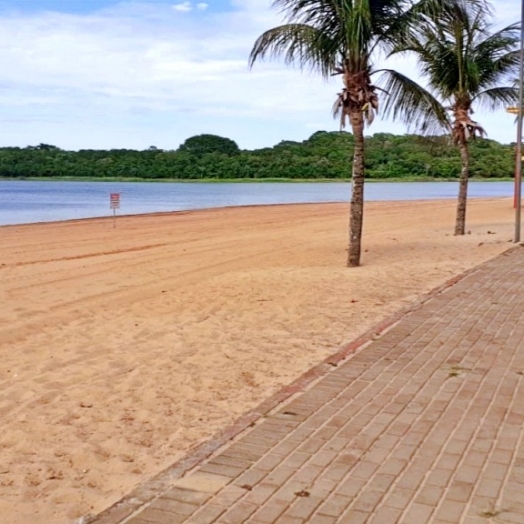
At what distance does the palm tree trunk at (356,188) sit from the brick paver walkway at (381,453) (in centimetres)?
618

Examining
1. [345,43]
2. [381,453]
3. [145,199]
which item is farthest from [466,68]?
[145,199]

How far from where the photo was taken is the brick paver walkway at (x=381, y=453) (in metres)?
3.42

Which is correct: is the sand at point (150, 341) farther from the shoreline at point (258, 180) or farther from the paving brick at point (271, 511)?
the shoreline at point (258, 180)

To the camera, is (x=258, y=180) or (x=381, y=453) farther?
(x=258, y=180)

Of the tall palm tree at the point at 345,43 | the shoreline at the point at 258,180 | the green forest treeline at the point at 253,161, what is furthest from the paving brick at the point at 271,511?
the shoreline at the point at 258,180

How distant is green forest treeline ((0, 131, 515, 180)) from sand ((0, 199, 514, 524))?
89.8 meters

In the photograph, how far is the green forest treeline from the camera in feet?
348

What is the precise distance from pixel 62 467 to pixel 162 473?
23.6 inches

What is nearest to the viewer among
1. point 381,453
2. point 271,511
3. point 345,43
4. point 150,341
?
point 271,511

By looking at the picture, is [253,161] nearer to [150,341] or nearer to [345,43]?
[345,43]

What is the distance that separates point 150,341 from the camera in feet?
Result: 23.6

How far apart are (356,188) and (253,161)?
10383cm

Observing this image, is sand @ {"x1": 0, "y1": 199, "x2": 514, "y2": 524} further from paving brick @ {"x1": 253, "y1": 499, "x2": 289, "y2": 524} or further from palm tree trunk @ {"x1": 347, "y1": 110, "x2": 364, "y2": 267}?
paving brick @ {"x1": 253, "y1": 499, "x2": 289, "y2": 524}

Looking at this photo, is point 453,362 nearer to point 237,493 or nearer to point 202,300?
point 237,493
